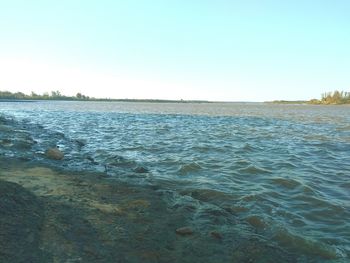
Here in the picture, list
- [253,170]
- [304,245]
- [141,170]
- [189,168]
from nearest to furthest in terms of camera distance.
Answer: [304,245] → [141,170] → [253,170] → [189,168]

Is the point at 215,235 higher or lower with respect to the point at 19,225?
lower

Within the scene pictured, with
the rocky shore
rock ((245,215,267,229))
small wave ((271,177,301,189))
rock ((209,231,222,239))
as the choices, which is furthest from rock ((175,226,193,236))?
small wave ((271,177,301,189))

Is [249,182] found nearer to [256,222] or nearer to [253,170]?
[253,170]

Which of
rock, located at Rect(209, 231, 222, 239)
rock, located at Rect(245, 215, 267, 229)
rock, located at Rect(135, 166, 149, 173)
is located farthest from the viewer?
rock, located at Rect(135, 166, 149, 173)

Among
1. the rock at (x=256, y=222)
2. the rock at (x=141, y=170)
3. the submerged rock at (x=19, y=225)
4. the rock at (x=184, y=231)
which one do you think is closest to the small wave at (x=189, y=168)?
the rock at (x=141, y=170)

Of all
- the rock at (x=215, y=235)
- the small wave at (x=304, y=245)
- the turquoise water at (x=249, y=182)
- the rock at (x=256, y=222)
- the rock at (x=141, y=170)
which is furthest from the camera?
the rock at (x=141, y=170)

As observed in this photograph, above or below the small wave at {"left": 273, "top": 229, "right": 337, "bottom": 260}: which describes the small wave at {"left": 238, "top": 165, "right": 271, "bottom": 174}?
above

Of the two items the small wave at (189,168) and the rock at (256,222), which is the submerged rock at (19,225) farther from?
the small wave at (189,168)

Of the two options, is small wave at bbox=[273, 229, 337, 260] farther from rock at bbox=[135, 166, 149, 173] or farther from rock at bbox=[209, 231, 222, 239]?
rock at bbox=[135, 166, 149, 173]

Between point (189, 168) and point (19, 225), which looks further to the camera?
point (189, 168)

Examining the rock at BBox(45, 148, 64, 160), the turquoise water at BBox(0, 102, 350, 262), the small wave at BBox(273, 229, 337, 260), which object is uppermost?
the rock at BBox(45, 148, 64, 160)

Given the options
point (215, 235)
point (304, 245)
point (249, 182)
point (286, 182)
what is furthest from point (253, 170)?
point (215, 235)

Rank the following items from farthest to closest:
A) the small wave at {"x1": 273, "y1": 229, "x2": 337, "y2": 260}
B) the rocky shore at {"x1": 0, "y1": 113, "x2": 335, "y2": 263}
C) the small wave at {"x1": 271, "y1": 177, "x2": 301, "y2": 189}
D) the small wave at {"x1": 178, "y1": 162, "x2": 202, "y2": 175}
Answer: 1. the small wave at {"x1": 178, "y1": 162, "x2": 202, "y2": 175}
2. the small wave at {"x1": 271, "y1": 177, "x2": 301, "y2": 189}
3. the small wave at {"x1": 273, "y1": 229, "x2": 337, "y2": 260}
4. the rocky shore at {"x1": 0, "y1": 113, "x2": 335, "y2": 263}

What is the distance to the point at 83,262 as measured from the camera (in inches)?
220
